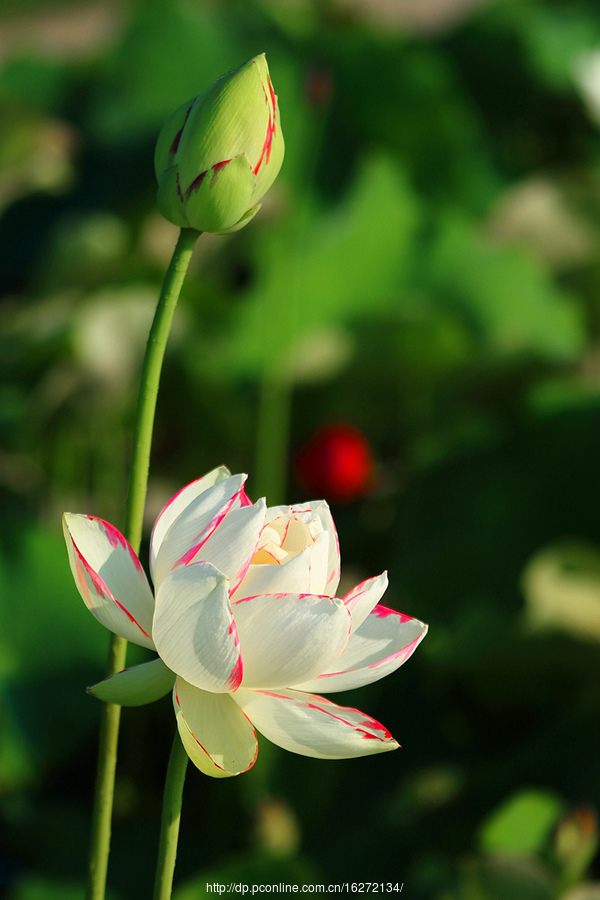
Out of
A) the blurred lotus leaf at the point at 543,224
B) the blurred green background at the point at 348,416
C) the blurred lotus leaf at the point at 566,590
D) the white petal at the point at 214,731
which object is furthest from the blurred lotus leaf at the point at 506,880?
the blurred lotus leaf at the point at 543,224

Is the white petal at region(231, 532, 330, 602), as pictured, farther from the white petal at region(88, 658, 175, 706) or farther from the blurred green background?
the blurred green background

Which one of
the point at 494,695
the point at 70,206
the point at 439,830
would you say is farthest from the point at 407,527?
the point at 70,206

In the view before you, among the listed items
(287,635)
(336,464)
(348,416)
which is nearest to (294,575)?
(287,635)

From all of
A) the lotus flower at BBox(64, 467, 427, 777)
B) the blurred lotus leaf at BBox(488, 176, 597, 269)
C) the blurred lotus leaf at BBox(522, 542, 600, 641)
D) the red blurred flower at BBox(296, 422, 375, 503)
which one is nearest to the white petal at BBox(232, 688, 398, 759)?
the lotus flower at BBox(64, 467, 427, 777)

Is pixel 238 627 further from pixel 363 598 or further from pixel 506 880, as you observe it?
pixel 506 880

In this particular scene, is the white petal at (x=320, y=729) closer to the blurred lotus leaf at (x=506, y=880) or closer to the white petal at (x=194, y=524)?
the white petal at (x=194, y=524)

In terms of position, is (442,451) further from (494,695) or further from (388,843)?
(388,843)
